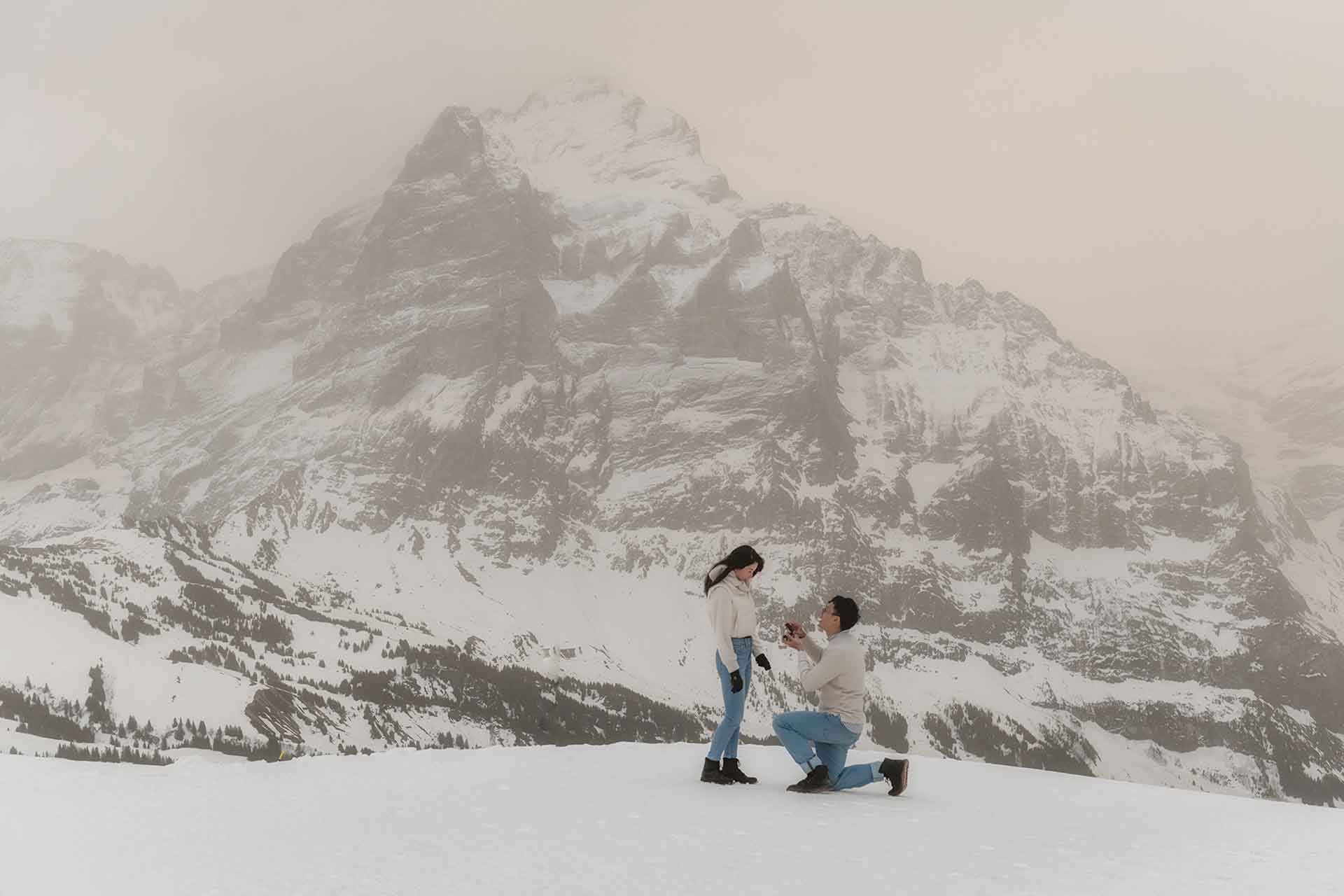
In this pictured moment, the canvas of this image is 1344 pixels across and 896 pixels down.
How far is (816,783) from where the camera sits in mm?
14266

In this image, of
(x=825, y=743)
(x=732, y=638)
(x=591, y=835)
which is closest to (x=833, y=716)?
(x=825, y=743)

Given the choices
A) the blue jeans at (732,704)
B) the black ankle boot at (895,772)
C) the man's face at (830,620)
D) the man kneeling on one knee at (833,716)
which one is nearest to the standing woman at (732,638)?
the blue jeans at (732,704)

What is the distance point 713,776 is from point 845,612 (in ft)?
10.7

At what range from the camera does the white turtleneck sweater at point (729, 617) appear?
14.3m

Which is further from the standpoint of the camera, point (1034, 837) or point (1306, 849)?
point (1034, 837)

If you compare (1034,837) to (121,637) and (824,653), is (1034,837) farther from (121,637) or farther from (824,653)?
(121,637)

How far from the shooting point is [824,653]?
1411cm

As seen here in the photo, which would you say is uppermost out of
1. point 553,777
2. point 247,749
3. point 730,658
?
point 730,658

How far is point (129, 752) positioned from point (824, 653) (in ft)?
238

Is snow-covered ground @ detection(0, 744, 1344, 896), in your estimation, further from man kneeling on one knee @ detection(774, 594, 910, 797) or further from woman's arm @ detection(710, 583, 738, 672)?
woman's arm @ detection(710, 583, 738, 672)

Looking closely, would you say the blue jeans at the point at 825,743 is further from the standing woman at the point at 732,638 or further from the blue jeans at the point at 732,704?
the standing woman at the point at 732,638

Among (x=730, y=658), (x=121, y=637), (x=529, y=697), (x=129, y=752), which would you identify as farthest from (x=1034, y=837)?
(x=529, y=697)

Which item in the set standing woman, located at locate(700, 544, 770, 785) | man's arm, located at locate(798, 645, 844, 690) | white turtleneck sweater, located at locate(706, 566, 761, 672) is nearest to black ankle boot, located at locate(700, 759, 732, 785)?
standing woman, located at locate(700, 544, 770, 785)

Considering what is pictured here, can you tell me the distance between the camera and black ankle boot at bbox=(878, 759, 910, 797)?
46.5 ft
